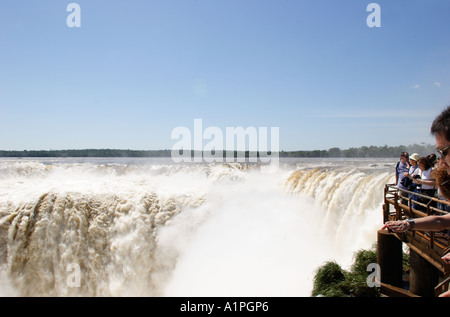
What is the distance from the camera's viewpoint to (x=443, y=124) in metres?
1.71

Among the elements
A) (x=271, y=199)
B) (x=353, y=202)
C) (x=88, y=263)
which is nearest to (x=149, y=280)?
(x=88, y=263)

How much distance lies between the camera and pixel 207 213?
15.7m

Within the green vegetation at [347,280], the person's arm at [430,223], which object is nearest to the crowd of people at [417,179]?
the green vegetation at [347,280]

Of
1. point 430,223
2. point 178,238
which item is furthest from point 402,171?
point 178,238

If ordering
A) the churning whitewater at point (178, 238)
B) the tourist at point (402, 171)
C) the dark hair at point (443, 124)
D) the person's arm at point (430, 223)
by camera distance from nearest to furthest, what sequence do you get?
the dark hair at point (443, 124)
the person's arm at point (430, 223)
the tourist at point (402, 171)
the churning whitewater at point (178, 238)

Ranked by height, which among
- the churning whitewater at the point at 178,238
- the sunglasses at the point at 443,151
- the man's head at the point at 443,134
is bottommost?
the churning whitewater at the point at 178,238

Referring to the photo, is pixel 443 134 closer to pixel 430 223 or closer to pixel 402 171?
pixel 430 223

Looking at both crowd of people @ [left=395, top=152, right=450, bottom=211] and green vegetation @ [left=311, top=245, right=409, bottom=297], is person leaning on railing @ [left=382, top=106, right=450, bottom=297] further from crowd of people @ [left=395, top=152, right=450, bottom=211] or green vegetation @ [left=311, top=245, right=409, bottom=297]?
green vegetation @ [left=311, top=245, right=409, bottom=297]

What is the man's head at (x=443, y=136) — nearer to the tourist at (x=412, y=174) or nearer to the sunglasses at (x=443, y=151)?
the sunglasses at (x=443, y=151)

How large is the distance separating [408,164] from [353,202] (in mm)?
4305

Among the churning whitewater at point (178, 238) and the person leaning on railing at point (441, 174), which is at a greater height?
the person leaning on railing at point (441, 174)

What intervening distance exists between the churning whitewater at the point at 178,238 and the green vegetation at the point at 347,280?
5.17 feet

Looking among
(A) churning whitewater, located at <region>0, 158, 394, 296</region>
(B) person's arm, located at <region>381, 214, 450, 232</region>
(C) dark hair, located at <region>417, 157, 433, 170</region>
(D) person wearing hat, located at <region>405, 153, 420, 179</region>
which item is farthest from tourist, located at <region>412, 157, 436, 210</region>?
(B) person's arm, located at <region>381, 214, 450, 232</region>

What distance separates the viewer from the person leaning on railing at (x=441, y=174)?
5.58 feet
